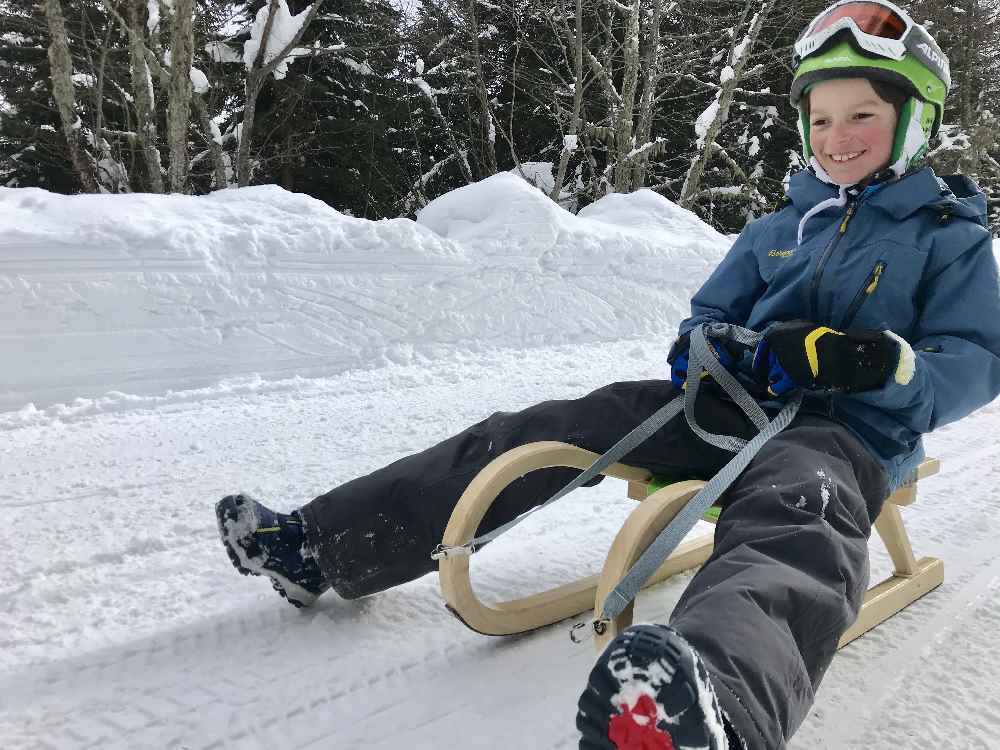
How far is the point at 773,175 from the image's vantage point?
15.2m

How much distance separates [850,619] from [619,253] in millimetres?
5047

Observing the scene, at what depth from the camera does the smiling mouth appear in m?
1.82

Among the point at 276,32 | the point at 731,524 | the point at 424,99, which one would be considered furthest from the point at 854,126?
the point at 424,99

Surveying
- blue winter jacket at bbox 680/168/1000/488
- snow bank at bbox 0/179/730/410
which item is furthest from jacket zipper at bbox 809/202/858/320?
snow bank at bbox 0/179/730/410

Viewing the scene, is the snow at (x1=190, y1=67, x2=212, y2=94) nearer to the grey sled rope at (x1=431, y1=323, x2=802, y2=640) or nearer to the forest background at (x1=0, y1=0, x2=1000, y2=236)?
the forest background at (x1=0, y1=0, x2=1000, y2=236)

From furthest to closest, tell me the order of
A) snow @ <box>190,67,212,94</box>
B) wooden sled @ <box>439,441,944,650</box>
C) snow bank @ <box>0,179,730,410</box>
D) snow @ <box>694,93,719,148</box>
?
snow @ <box>694,93,719,148</box>
snow @ <box>190,67,212,94</box>
snow bank @ <box>0,179,730,410</box>
wooden sled @ <box>439,441,944,650</box>

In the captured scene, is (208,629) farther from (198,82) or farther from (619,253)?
(198,82)

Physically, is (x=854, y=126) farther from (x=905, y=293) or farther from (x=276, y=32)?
(x=276, y=32)

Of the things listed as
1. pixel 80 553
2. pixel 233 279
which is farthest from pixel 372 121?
pixel 80 553

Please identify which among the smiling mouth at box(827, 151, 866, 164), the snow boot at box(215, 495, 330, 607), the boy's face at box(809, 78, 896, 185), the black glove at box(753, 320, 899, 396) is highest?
the boy's face at box(809, 78, 896, 185)

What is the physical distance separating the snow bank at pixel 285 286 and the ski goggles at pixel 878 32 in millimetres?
3050

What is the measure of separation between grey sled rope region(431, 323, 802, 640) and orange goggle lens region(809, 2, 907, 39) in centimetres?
77

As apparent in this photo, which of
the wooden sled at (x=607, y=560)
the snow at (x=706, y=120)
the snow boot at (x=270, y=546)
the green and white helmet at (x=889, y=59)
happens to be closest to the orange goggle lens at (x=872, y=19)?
the green and white helmet at (x=889, y=59)

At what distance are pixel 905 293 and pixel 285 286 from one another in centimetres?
361
